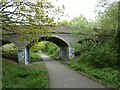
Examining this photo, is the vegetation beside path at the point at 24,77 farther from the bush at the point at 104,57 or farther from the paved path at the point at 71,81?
the bush at the point at 104,57

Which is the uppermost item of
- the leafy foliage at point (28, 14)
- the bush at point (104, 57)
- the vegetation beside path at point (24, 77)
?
the leafy foliage at point (28, 14)

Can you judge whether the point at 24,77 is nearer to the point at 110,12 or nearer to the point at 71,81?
the point at 71,81

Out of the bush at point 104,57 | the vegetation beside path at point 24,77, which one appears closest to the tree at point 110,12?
the bush at point 104,57

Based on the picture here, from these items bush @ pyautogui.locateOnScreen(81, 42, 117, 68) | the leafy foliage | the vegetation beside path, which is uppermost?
the leafy foliage

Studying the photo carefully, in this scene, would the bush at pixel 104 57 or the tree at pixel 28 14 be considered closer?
the tree at pixel 28 14

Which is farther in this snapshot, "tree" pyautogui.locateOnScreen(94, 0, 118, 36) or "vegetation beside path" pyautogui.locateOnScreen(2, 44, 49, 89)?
"tree" pyautogui.locateOnScreen(94, 0, 118, 36)

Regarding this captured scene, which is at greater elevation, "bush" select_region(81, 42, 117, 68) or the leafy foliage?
the leafy foliage

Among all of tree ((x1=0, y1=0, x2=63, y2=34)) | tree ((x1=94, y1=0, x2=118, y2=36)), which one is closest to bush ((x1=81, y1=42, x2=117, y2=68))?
tree ((x1=94, y1=0, x2=118, y2=36))

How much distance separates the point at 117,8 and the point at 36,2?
825 centimetres

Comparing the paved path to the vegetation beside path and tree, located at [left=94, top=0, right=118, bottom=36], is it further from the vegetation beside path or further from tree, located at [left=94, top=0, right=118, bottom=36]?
tree, located at [left=94, top=0, right=118, bottom=36]

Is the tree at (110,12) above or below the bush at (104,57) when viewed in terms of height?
above

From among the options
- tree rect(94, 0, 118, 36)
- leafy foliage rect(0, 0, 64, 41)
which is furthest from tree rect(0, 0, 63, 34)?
tree rect(94, 0, 118, 36)

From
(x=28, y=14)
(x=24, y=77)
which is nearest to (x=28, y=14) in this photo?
(x=28, y=14)

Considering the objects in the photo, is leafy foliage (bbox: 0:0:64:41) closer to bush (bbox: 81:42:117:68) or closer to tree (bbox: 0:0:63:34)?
tree (bbox: 0:0:63:34)
